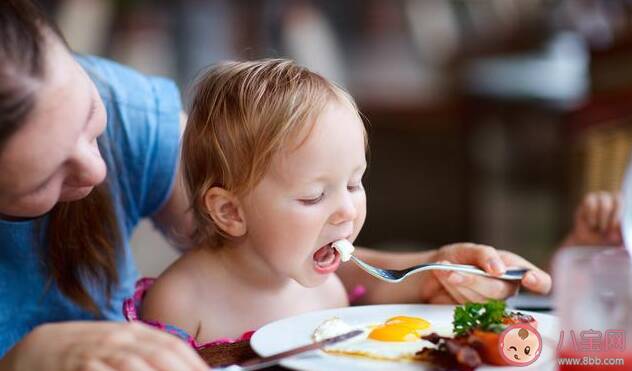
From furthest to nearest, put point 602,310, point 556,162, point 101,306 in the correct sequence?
point 556,162 → point 101,306 → point 602,310

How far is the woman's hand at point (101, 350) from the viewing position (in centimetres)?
67

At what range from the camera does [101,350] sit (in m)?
0.68

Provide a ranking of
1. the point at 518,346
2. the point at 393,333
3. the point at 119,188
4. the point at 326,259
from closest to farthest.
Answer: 1. the point at 518,346
2. the point at 393,333
3. the point at 326,259
4. the point at 119,188

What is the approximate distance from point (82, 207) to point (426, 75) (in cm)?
563

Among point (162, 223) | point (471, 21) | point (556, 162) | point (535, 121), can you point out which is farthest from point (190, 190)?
point (471, 21)

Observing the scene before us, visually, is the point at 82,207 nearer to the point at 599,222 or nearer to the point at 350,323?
the point at 350,323

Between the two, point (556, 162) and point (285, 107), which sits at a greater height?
point (285, 107)

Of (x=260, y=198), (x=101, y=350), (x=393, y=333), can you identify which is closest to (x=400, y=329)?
(x=393, y=333)

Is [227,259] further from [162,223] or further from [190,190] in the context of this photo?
[162,223]

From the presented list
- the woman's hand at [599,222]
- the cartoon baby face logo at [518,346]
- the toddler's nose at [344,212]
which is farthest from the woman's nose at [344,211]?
the woman's hand at [599,222]

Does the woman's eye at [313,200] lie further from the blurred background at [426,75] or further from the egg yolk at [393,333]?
the blurred background at [426,75]

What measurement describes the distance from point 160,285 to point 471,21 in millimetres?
5816

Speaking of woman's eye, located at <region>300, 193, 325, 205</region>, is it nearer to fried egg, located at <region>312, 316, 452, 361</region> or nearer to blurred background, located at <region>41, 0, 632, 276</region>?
fried egg, located at <region>312, 316, 452, 361</region>

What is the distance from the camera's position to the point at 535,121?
536cm
